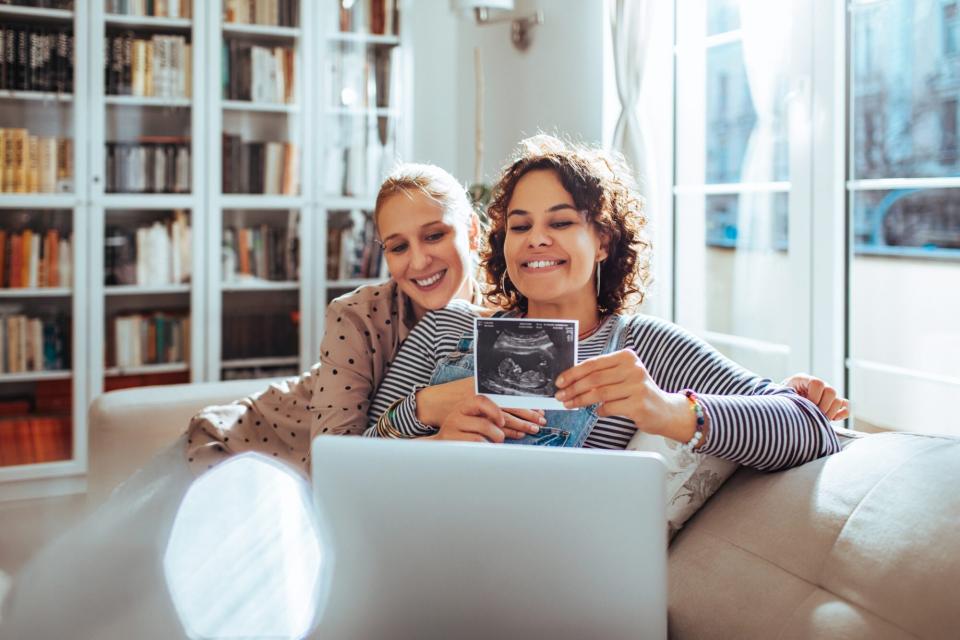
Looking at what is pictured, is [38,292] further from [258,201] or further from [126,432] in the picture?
[126,432]

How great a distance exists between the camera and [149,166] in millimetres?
3637

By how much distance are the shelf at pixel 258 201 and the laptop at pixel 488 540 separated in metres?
3.03

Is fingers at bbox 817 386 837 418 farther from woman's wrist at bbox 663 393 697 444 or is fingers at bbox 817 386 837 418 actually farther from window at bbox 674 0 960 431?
window at bbox 674 0 960 431

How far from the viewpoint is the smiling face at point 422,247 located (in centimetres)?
180

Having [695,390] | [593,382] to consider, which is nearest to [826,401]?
[695,390]

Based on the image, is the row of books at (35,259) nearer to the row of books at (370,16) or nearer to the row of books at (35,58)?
the row of books at (35,58)

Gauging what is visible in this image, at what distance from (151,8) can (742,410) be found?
3102 mm

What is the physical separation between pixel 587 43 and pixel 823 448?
96.9 inches

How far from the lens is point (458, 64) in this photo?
4.33 meters

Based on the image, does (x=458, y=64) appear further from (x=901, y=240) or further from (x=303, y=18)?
(x=901, y=240)

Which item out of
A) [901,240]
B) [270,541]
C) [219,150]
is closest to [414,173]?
[270,541]

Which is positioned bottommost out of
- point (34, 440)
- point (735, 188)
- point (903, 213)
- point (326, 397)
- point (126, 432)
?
point (34, 440)

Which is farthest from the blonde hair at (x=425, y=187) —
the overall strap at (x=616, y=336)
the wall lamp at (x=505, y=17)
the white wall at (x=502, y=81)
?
the wall lamp at (x=505, y=17)

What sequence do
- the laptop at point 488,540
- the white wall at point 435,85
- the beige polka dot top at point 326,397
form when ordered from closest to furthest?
the laptop at point 488,540, the beige polka dot top at point 326,397, the white wall at point 435,85
